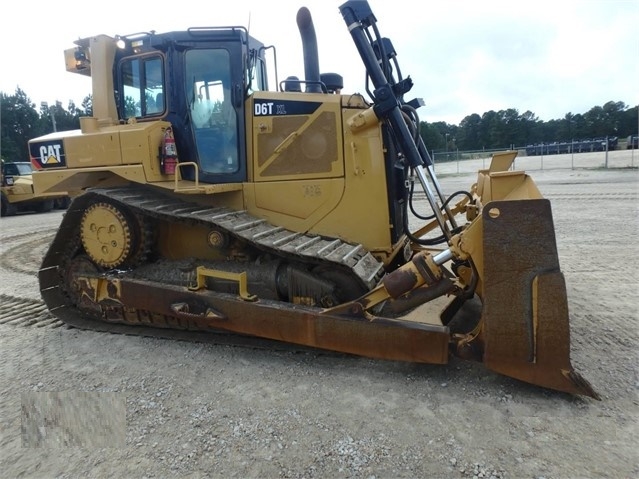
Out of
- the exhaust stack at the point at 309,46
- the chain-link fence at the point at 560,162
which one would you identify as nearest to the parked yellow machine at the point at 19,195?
the exhaust stack at the point at 309,46

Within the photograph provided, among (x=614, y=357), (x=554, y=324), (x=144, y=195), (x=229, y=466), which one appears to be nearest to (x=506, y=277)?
(x=554, y=324)

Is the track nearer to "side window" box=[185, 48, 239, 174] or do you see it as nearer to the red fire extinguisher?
the red fire extinguisher

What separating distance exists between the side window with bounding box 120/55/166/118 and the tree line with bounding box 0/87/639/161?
45261 mm

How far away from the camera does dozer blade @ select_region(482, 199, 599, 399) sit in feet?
9.16

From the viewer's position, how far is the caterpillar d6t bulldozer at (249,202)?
3.44 metres

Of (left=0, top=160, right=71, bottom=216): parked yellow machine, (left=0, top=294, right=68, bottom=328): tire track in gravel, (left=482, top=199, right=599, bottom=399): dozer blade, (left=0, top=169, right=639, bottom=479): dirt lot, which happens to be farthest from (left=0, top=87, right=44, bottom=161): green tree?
(left=482, top=199, right=599, bottom=399): dozer blade

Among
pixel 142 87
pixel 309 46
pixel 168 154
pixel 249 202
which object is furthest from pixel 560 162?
pixel 168 154

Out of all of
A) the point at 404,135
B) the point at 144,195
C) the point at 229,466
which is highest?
the point at 404,135

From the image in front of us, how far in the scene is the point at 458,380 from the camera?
3.16m

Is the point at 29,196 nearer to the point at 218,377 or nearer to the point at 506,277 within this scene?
the point at 218,377

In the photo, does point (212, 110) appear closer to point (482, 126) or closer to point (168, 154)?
point (168, 154)

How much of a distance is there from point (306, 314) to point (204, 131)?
7.00 feet

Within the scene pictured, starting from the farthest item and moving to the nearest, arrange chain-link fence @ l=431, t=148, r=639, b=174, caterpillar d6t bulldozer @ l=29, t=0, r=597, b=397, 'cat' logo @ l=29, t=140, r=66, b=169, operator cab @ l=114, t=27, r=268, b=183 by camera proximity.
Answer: chain-link fence @ l=431, t=148, r=639, b=174 < 'cat' logo @ l=29, t=140, r=66, b=169 < operator cab @ l=114, t=27, r=268, b=183 < caterpillar d6t bulldozer @ l=29, t=0, r=597, b=397

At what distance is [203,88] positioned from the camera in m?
4.33
